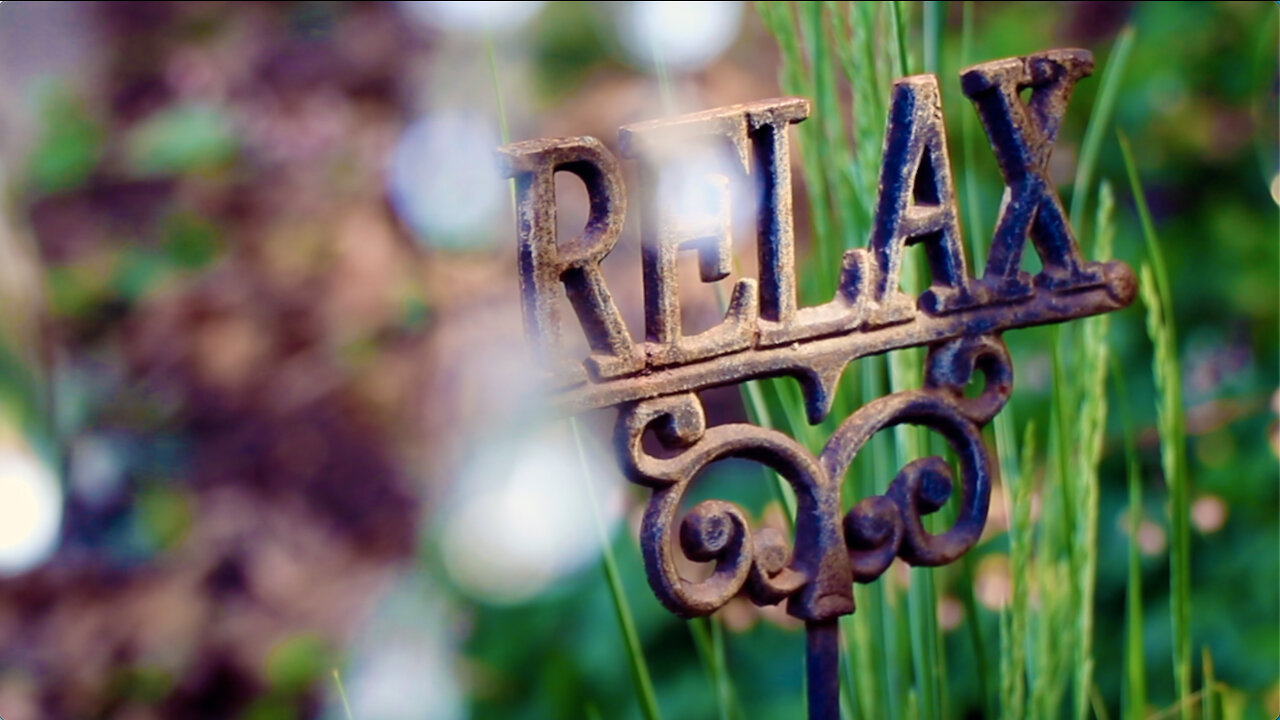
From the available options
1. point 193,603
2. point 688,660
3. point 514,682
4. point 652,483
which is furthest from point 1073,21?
point 193,603

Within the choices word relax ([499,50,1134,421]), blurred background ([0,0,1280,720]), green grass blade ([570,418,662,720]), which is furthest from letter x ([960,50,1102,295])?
blurred background ([0,0,1280,720])

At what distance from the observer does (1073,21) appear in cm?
114

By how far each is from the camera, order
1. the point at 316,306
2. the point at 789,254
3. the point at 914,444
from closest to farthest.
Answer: the point at 789,254, the point at 914,444, the point at 316,306

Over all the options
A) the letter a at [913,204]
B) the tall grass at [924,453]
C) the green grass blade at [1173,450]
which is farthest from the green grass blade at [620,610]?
the green grass blade at [1173,450]

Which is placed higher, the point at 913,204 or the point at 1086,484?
the point at 913,204

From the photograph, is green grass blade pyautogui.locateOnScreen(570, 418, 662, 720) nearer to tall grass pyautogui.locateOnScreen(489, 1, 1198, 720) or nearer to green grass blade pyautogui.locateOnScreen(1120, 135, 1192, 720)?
tall grass pyautogui.locateOnScreen(489, 1, 1198, 720)

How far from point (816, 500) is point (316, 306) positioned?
104 centimetres

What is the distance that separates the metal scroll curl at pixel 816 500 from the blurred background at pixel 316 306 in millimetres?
616

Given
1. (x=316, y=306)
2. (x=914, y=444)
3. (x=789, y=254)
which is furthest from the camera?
(x=316, y=306)

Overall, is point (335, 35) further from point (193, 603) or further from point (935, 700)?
point (935, 700)

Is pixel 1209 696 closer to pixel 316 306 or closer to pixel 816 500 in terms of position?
pixel 816 500

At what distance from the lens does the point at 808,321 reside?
42 centimetres

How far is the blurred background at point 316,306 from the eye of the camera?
108 cm

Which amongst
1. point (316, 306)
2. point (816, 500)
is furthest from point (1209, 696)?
point (316, 306)
